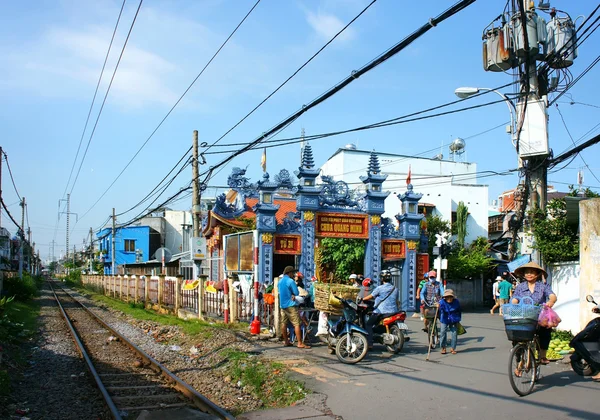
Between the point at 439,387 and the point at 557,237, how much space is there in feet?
25.3

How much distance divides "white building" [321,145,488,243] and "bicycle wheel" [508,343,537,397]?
84.5ft

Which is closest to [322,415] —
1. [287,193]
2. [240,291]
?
[240,291]

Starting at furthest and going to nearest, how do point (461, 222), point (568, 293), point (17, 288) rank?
point (461, 222) → point (17, 288) → point (568, 293)

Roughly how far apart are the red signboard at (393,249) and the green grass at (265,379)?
12.3m

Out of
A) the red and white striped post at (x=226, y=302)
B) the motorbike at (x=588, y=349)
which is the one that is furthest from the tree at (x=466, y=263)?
the motorbike at (x=588, y=349)

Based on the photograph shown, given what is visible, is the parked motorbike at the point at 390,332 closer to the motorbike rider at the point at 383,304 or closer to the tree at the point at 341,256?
the motorbike rider at the point at 383,304

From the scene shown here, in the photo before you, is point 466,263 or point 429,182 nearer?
point 466,263

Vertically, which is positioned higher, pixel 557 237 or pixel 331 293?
pixel 557 237

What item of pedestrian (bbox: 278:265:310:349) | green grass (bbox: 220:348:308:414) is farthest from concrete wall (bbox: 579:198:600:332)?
green grass (bbox: 220:348:308:414)

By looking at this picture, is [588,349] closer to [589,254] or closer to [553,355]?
[553,355]

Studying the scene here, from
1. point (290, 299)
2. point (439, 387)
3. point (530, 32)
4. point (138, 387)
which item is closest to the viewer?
point (439, 387)

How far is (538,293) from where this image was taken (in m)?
8.38

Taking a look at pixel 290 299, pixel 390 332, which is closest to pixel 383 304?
pixel 390 332

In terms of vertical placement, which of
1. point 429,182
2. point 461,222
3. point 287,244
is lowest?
point 287,244
